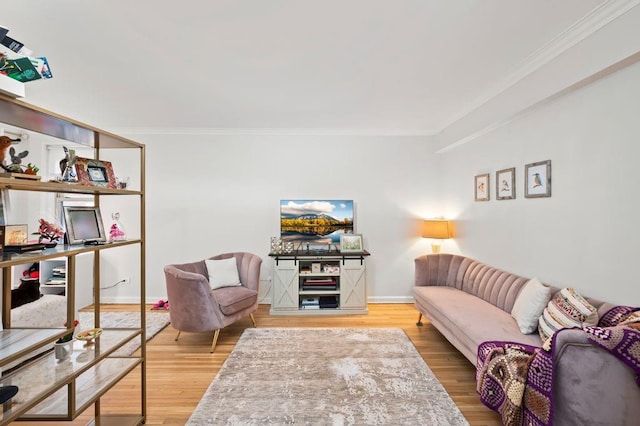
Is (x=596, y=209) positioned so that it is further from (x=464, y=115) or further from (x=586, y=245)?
(x=464, y=115)

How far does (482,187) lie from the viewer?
3.48m

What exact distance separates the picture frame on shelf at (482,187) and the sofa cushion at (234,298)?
10.1 ft

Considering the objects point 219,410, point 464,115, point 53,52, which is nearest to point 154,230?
point 53,52

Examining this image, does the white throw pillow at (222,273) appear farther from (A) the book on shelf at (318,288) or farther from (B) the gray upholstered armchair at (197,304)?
(A) the book on shelf at (318,288)

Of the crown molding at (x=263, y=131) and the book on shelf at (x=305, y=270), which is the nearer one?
the book on shelf at (x=305, y=270)

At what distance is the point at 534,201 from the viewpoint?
2689mm

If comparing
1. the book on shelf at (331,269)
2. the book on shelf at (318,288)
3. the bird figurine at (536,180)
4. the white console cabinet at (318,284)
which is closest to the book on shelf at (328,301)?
the white console cabinet at (318,284)

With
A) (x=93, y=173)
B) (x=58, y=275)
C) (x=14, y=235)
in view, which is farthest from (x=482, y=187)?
(x=58, y=275)

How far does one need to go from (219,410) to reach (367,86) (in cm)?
313

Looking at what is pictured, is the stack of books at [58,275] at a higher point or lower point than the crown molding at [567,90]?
lower

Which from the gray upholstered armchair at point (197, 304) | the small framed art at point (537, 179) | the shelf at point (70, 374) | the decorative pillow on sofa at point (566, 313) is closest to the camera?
the shelf at point (70, 374)

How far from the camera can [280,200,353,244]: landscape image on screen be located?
438 cm

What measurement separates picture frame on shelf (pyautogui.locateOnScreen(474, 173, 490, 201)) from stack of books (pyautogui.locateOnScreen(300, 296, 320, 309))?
2.58 m

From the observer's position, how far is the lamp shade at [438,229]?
13.3 feet
